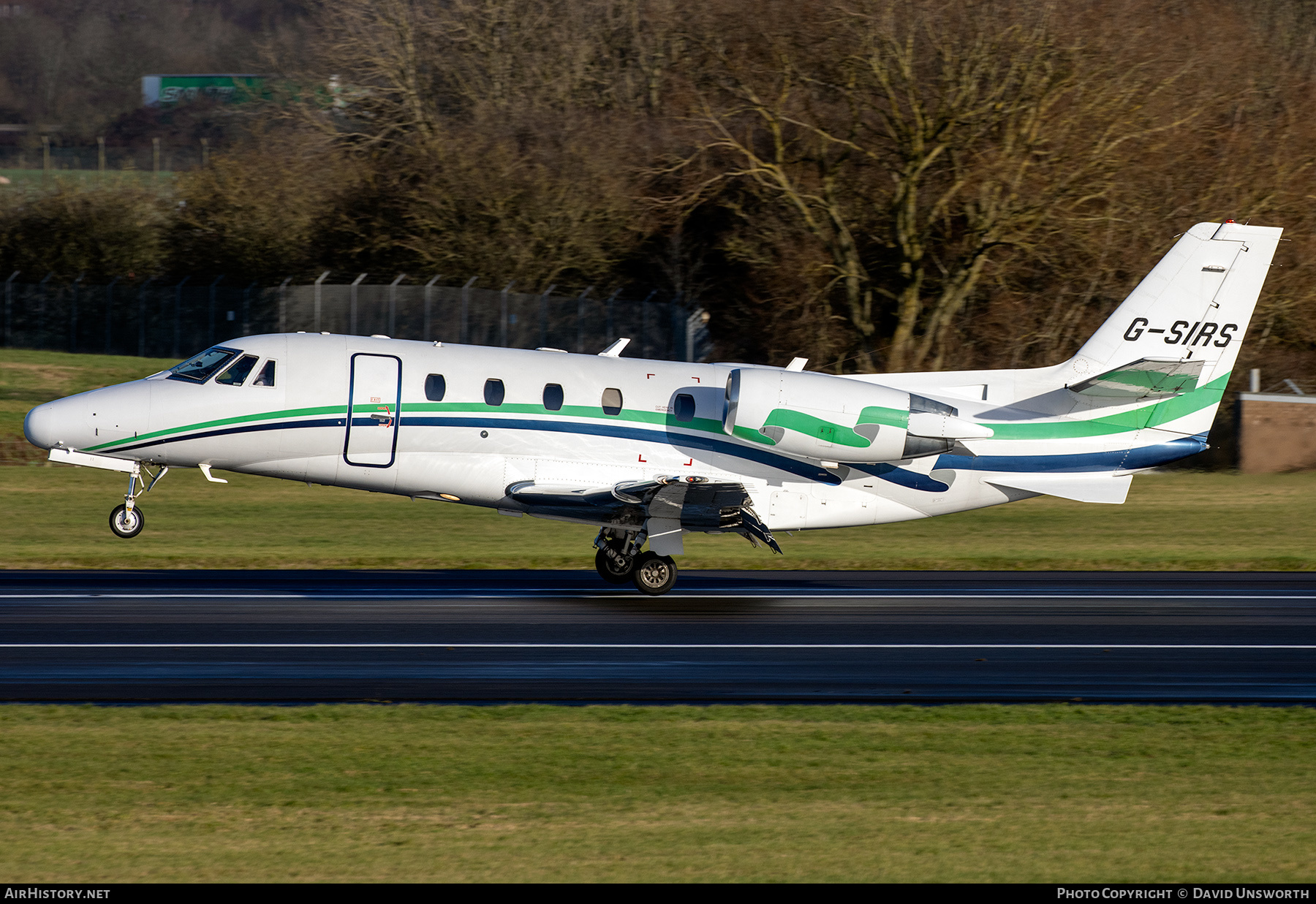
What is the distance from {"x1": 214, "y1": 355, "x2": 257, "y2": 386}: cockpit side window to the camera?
61.1 feet

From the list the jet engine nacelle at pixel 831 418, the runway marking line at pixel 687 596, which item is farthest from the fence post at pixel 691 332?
the jet engine nacelle at pixel 831 418

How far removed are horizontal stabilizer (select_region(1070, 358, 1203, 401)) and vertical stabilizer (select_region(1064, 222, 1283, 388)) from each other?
0.71 ft

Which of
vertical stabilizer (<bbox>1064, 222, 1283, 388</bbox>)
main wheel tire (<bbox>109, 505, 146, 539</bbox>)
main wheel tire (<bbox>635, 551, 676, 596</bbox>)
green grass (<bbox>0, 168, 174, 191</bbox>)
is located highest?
green grass (<bbox>0, 168, 174, 191</bbox>)

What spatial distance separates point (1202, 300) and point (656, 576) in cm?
848

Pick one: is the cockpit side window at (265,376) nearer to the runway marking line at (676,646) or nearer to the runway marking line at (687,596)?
the runway marking line at (687,596)

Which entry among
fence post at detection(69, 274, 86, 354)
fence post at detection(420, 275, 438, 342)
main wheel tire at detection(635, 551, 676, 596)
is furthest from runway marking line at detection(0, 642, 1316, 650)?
fence post at detection(69, 274, 86, 354)

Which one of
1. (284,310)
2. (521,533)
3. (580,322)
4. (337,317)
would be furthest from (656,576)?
(284,310)

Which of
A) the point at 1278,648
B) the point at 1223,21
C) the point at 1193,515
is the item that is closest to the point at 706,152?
the point at 1223,21

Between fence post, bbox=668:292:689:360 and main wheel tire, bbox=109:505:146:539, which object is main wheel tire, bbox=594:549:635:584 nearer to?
main wheel tire, bbox=109:505:146:539

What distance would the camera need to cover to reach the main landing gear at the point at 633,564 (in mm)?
19359

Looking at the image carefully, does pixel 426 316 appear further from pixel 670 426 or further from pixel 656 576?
pixel 656 576

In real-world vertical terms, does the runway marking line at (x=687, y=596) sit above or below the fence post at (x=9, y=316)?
below

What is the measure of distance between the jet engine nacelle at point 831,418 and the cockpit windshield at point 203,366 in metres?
6.68

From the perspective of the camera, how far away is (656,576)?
63.5 ft
